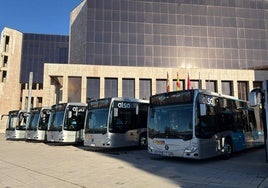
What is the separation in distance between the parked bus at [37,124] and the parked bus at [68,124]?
7.64 feet

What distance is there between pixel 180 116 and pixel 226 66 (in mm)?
38844

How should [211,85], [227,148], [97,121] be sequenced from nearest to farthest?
[227,148] < [97,121] < [211,85]

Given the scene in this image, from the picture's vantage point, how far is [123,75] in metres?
39.9

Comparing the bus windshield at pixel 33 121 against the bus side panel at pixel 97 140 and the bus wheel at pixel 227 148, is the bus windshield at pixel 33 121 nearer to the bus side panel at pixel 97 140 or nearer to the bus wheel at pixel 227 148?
the bus side panel at pixel 97 140

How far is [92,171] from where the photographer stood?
884 cm

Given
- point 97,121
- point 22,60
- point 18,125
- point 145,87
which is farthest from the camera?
point 22,60

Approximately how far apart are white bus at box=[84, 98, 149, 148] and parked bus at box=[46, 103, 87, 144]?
2443 millimetres

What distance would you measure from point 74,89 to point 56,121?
22.1 metres

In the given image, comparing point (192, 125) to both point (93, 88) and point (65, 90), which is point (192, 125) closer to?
point (65, 90)

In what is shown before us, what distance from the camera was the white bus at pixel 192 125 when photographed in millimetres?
10016

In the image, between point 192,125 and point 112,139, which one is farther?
point 112,139

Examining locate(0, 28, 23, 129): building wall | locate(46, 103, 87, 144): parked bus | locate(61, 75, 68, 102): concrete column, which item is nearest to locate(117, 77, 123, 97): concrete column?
locate(61, 75, 68, 102): concrete column

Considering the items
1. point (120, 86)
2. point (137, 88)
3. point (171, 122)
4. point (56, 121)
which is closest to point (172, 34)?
point (137, 88)

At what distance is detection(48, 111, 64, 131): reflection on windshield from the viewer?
683 inches
